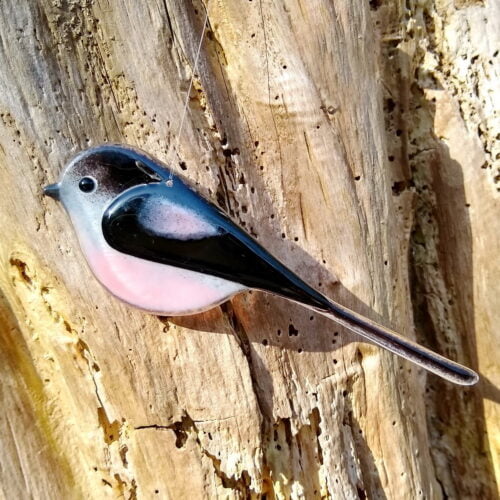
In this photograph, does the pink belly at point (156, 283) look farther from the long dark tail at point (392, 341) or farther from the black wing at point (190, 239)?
the long dark tail at point (392, 341)

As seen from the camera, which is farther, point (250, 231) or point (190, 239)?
point (250, 231)

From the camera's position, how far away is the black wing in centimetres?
72

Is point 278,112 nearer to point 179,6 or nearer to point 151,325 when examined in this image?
point 179,6

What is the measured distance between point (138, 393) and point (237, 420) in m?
0.16

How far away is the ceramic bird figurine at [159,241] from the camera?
726mm

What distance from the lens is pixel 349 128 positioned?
86 cm

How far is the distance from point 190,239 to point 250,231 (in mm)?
134

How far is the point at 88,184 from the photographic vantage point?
73 centimetres

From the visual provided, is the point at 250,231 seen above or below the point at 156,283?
above

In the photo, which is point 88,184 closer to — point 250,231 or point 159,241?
point 159,241

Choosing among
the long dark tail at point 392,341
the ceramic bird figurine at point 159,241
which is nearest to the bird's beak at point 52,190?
the ceramic bird figurine at point 159,241

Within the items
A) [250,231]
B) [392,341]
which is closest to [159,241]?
[250,231]

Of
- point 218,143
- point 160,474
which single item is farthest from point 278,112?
point 160,474

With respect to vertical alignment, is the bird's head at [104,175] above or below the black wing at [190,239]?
above
